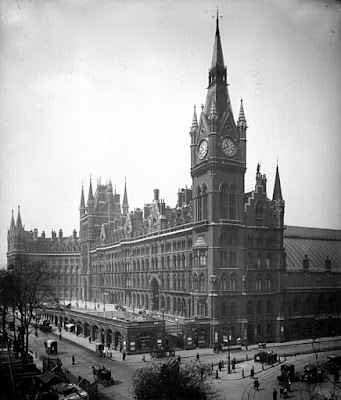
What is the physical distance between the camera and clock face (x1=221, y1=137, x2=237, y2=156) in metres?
64.9

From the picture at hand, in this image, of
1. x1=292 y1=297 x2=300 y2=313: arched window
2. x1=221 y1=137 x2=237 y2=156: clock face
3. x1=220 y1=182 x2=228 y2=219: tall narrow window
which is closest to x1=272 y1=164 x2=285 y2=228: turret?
x1=221 y1=137 x2=237 y2=156: clock face

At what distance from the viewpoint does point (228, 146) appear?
6519 cm

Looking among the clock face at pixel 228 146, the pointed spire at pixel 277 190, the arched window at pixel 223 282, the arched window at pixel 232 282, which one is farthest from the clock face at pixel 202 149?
the arched window at pixel 232 282

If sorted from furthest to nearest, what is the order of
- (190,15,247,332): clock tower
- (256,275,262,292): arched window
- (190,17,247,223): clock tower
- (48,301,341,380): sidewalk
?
(256,275,262,292): arched window < (190,17,247,223): clock tower < (190,15,247,332): clock tower < (48,301,341,380): sidewalk

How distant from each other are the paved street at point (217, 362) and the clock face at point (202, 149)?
2582 cm

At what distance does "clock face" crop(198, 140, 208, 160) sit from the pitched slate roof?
2259cm

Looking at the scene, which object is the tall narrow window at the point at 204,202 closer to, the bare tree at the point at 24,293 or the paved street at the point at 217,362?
the paved street at the point at 217,362

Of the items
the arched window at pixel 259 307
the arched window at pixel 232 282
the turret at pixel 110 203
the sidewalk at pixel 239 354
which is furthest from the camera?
the turret at pixel 110 203

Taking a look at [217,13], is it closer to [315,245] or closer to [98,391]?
[98,391]

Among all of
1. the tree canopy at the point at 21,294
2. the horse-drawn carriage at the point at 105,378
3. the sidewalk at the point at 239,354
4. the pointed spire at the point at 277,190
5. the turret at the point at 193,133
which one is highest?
the turret at the point at 193,133

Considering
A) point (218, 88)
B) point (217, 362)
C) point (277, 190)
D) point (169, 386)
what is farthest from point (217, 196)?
point (169, 386)

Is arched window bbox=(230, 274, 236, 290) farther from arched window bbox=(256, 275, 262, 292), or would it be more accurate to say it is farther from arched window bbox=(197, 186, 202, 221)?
arched window bbox=(197, 186, 202, 221)

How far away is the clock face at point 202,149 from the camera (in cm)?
6561

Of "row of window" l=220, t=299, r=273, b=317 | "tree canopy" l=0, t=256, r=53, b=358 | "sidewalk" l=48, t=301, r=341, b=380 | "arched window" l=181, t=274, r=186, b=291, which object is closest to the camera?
"sidewalk" l=48, t=301, r=341, b=380
